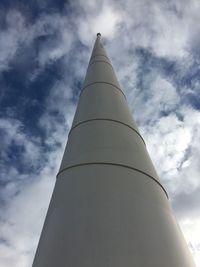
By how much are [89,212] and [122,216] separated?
41 cm

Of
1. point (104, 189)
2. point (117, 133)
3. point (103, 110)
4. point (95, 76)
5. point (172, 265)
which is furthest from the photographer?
point (95, 76)

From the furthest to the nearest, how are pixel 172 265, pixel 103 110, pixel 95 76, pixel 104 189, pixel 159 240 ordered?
1. pixel 95 76
2. pixel 103 110
3. pixel 104 189
4. pixel 159 240
5. pixel 172 265

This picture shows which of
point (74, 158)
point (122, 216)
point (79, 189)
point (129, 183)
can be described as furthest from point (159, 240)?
point (74, 158)

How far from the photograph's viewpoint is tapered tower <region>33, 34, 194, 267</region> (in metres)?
2.67

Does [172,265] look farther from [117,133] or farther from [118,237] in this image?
[117,133]

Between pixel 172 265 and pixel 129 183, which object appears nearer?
pixel 172 265

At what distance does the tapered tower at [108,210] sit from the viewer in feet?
8.77

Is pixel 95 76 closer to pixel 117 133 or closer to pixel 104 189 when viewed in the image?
pixel 117 133

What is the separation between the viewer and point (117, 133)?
15.0ft

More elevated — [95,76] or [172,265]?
[95,76]

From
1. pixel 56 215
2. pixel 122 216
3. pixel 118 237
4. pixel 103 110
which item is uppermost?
pixel 103 110

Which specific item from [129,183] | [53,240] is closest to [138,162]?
[129,183]

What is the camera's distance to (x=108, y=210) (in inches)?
121

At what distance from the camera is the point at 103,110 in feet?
16.9
